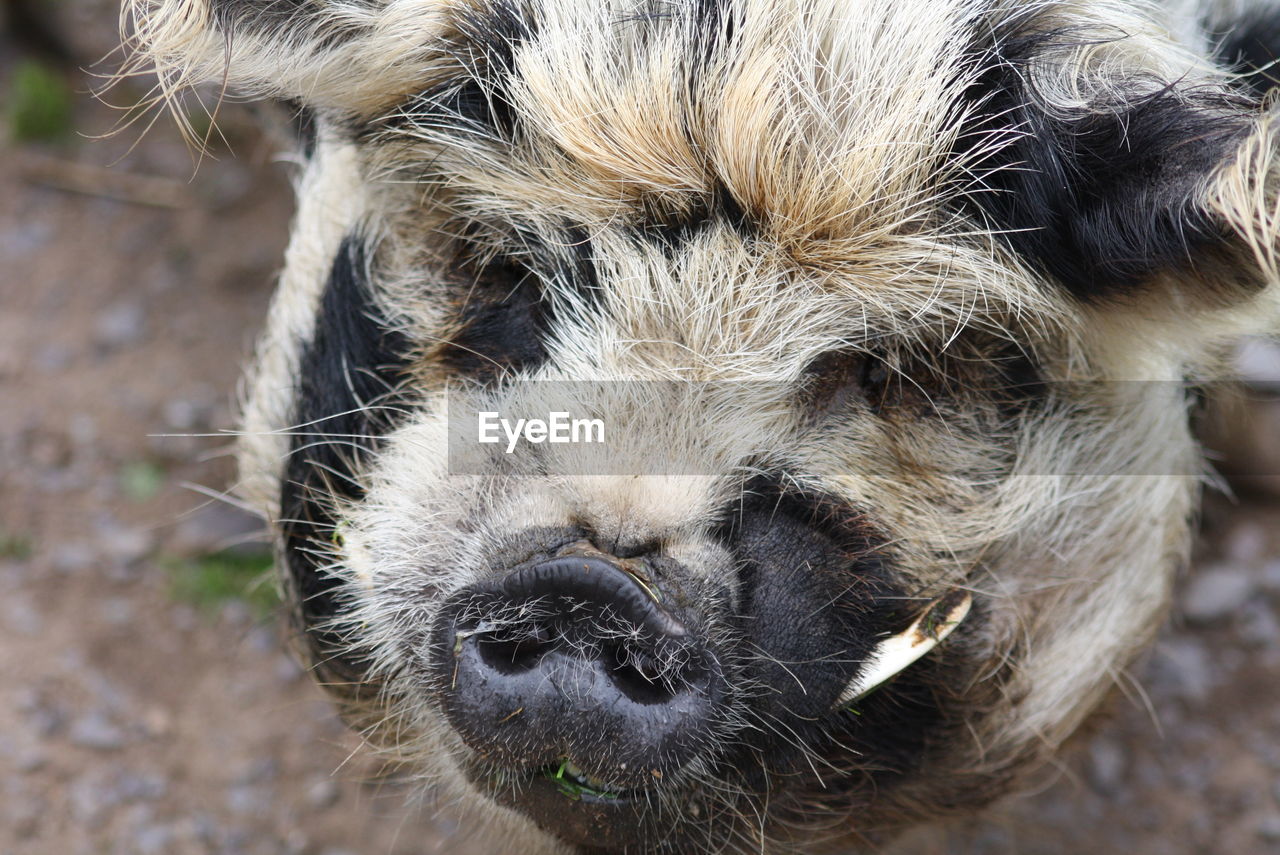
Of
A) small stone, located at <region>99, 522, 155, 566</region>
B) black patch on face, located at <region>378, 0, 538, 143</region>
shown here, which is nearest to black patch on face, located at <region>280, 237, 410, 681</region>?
black patch on face, located at <region>378, 0, 538, 143</region>

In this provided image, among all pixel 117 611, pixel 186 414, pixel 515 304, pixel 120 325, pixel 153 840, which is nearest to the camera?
pixel 515 304

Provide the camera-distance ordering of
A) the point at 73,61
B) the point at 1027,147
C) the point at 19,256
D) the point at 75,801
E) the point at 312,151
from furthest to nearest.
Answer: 1. the point at 73,61
2. the point at 19,256
3. the point at 75,801
4. the point at 312,151
5. the point at 1027,147

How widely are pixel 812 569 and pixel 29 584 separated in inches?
106

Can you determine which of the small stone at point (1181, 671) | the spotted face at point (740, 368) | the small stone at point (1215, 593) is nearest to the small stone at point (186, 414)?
the spotted face at point (740, 368)

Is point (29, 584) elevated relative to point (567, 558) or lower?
lower

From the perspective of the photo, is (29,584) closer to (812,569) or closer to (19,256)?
(19,256)

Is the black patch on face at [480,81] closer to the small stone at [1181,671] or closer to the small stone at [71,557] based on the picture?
the small stone at [71,557]

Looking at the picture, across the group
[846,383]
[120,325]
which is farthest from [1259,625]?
[120,325]

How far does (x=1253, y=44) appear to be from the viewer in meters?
2.75

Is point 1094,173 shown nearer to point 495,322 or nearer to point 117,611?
point 495,322

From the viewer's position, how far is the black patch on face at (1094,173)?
1803 millimetres

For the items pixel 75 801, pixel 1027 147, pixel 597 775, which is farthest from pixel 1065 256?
pixel 75 801

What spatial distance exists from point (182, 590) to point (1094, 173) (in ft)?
9.57

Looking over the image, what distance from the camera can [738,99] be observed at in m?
1.94
